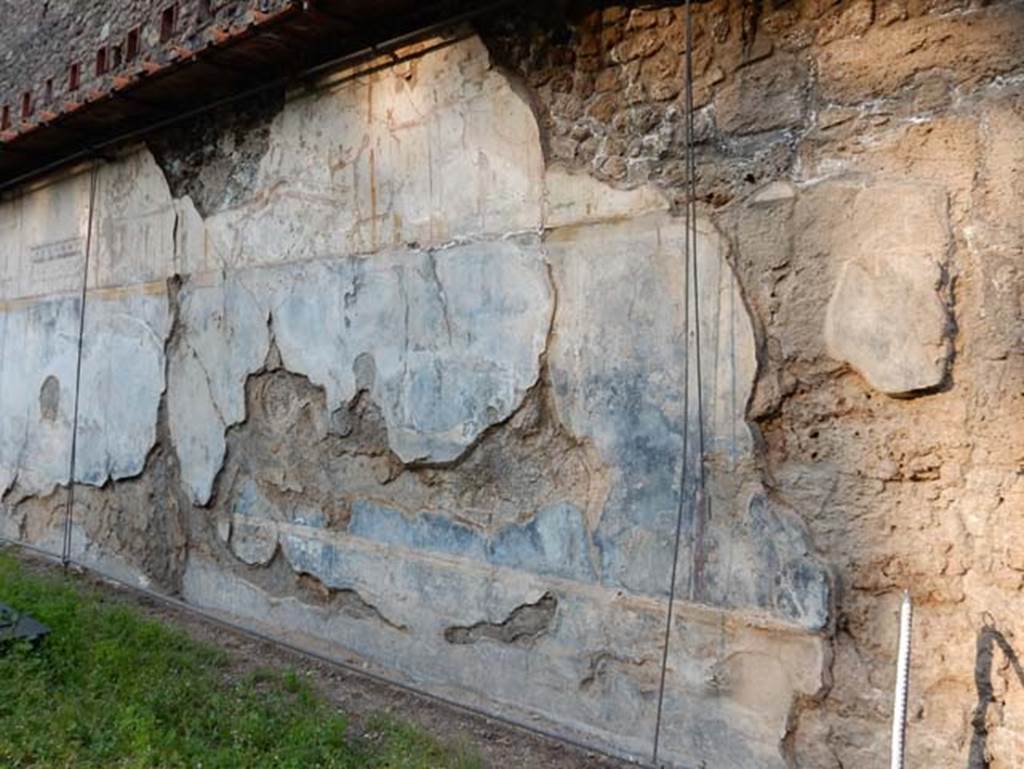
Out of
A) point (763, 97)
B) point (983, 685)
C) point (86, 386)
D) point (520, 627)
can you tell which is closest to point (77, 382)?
point (86, 386)

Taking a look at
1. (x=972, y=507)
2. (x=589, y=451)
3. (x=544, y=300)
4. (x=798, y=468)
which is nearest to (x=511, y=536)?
(x=589, y=451)

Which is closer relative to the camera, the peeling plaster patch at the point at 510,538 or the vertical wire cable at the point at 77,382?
the peeling plaster patch at the point at 510,538

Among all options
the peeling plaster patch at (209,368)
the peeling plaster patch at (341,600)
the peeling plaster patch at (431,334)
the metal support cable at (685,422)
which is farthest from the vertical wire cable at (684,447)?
the peeling plaster patch at (209,368)

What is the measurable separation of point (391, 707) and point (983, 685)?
5.98 feet

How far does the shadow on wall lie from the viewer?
Result: 193cm

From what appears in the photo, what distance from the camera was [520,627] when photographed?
2.77 metres

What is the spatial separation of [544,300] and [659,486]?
690 millimetres

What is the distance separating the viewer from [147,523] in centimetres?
432

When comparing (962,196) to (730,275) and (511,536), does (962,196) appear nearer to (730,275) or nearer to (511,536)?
(730,275)

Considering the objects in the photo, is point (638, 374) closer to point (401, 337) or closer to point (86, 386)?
point (401, 337)

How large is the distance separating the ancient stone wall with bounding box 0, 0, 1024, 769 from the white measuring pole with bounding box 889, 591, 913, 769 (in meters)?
0.11

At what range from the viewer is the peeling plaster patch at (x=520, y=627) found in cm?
270

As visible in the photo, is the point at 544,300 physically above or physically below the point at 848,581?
above

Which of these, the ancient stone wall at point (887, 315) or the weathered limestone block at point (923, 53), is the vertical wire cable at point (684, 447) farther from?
the weathered limestone block at point (923, 53)
